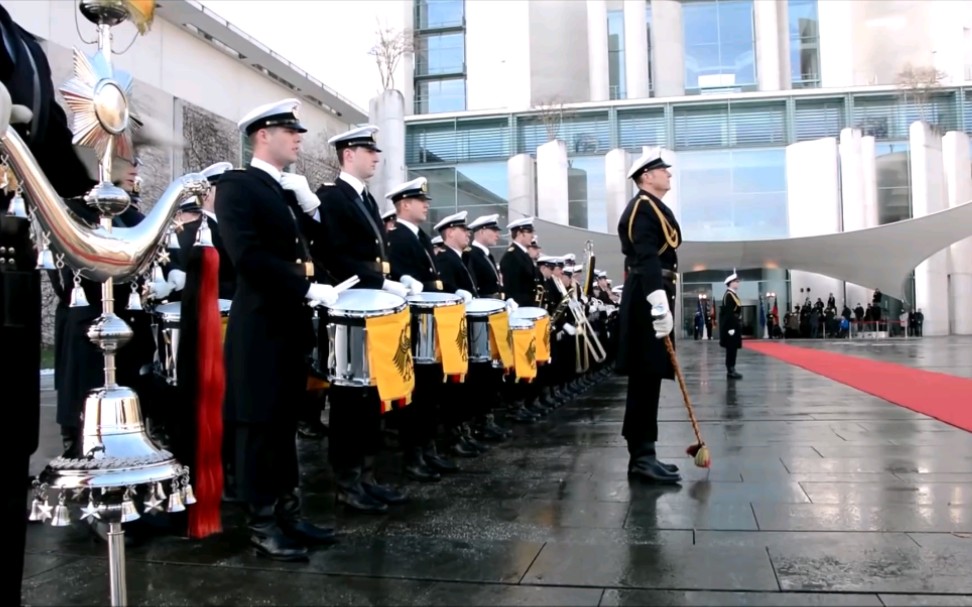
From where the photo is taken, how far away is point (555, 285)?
34.9ft

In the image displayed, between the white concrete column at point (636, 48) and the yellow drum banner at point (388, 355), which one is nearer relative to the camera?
the yellow drum banner at point (388, 355)

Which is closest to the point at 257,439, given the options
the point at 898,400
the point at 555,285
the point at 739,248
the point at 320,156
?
the point at 555,285

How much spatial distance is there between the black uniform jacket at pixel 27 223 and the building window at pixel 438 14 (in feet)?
160

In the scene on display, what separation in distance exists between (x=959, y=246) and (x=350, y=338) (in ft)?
119

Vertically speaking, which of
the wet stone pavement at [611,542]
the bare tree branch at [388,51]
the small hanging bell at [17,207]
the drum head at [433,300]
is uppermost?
the bare tree branch at [388,51]

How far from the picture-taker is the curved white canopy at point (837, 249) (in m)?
25.1

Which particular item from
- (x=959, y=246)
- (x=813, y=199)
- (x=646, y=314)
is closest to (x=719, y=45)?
(x=813, y=199)

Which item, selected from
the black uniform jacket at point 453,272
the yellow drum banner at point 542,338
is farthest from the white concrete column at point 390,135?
the black uniform jacket at point 453,272

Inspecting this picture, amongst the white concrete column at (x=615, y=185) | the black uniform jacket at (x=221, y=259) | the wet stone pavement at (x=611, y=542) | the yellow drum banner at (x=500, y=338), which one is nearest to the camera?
the wet stone pavement at (x=611, y=542)

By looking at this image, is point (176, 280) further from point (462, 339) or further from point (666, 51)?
point (666, 51)

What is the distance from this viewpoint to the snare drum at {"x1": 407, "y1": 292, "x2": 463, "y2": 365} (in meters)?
5.16

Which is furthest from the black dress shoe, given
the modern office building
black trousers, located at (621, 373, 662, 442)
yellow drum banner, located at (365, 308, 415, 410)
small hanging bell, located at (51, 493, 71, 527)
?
the modern office building

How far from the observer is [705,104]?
36500 mm

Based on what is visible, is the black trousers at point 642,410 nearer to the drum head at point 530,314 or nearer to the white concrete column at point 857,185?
the drum head at point 530,314
